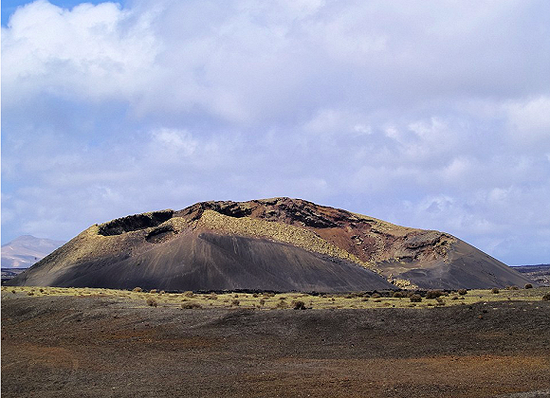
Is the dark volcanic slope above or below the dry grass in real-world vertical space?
above

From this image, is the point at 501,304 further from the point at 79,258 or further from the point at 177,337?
the point at 79,258

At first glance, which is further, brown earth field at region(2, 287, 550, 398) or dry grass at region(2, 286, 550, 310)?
dry grass at region(2, 286, 550, 310)

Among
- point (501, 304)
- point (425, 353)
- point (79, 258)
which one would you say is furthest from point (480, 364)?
point (79, 258)

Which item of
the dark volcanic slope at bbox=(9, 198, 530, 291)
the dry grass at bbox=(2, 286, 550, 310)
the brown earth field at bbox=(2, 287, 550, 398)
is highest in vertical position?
the dark volcanic slope at bbox=(9, 198, 530, 291)

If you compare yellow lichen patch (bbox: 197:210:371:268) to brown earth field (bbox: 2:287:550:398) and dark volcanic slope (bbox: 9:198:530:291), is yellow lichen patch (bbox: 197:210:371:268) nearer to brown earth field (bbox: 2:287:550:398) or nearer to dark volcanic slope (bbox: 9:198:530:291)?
dark volcanic slope (bbox: 9:198:530:291)

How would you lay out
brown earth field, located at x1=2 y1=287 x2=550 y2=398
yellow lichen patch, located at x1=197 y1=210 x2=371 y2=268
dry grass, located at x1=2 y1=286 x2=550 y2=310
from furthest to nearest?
1. yellow lichen patch, located at x1=197 y1=210 x2=371 y2=268
2. dry grass, located at x1=2 y1=286 x2=550 y2=310
3. brown earth field, located at x1=2 y1=287 x2=550 y2=398

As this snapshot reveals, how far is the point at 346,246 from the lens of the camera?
12225 centimetres

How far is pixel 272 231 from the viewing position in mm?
105562

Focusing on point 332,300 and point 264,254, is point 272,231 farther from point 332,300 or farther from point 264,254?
point 332,300

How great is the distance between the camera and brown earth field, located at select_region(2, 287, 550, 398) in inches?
632

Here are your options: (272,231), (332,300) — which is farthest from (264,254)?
(332,300)

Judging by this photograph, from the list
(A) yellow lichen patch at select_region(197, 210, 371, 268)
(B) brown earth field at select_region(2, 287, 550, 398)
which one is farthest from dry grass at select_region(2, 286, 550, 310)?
(A) yellow lichen patch at select_region(197, 210, 371, 268)

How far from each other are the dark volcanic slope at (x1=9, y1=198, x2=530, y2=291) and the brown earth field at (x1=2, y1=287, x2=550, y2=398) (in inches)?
2148

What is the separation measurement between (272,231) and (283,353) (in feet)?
272
